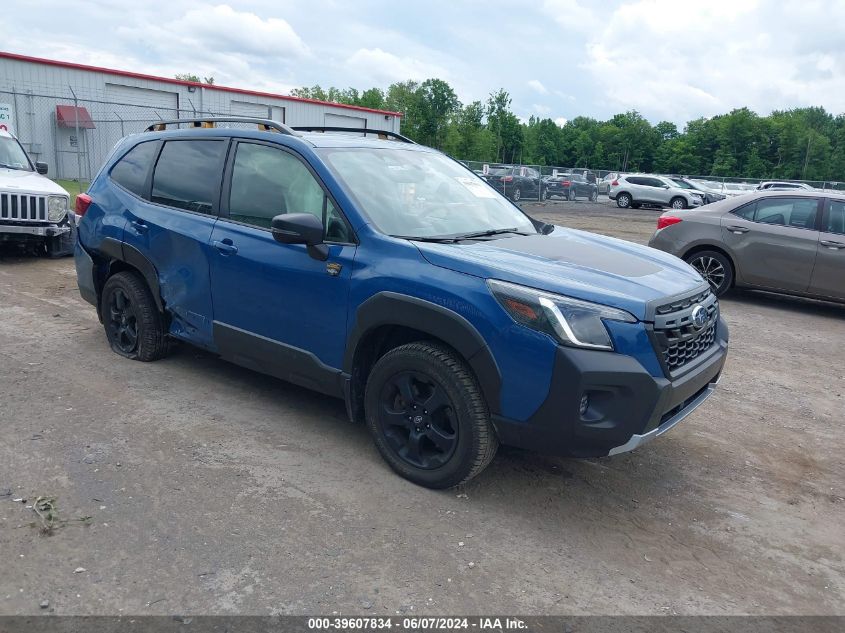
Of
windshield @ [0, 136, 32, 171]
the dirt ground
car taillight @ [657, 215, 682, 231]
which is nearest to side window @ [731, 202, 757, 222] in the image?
car taillight @ [657, 215, 682, 231]

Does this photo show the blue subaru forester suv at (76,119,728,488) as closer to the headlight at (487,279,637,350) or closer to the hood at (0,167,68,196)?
the headlight at (487,279,637,350)

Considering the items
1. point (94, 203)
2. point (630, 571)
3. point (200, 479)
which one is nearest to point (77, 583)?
point (200, 479)

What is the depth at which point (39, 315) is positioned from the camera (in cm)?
685

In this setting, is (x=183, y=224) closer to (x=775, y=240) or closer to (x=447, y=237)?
(x=447, y=237)

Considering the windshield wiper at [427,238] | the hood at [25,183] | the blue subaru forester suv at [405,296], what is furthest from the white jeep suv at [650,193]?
the windshield wiper at [427,238]

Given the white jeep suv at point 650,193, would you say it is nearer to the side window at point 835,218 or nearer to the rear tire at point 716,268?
the rear tire at point 716,268

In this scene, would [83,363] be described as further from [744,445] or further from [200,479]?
[744,445]

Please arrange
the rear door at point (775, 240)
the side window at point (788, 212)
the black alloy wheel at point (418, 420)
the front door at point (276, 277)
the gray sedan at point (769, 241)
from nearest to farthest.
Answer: the black alloy wheel at point (418, 420), the front door at point (276, 277), the gray sedan at point (769, 241), the rear door at point (775, 240), the side window at point (788, 212)

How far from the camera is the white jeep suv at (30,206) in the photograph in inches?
365

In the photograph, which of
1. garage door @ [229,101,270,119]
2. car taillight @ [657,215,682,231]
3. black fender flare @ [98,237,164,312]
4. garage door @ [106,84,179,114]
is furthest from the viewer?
garage door @ [229,101,270,119]

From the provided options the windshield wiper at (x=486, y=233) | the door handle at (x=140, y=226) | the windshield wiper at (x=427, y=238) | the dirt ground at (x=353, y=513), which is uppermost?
the windshield wiper at (x=486, y=233)

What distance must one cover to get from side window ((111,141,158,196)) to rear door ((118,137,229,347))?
10cm

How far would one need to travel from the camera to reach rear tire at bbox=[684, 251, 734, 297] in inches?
360

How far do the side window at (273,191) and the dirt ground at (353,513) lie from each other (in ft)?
4.26
